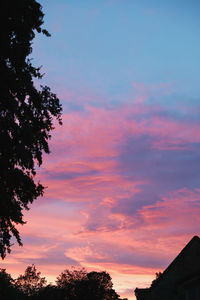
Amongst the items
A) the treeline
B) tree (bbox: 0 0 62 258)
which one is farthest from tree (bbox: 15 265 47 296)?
tree (bbox: 0 0 62 258)

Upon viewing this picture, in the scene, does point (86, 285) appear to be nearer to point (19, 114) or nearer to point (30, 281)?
point (30, 281)

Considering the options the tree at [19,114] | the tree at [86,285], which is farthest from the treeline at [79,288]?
the tree at [19,114]

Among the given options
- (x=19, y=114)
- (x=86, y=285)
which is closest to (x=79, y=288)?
(x=86, y=285)

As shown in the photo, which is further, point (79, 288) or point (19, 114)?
point (79, 288)

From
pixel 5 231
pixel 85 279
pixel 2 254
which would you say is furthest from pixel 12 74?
pixel 85 279

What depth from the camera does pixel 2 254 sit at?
1797cm

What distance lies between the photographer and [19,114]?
17.4m

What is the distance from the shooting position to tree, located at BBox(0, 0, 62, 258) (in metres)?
16.5

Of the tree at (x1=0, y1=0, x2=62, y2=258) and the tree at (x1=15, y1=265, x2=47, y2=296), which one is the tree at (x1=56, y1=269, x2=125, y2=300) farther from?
the tree at (x1=0, y1=0, x2=62, y2=258)

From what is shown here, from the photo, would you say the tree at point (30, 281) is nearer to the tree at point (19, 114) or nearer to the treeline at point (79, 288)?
the treeline at point (79, 288)

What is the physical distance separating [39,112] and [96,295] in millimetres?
85975

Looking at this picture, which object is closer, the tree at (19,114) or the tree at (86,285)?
the tree at (19,114)

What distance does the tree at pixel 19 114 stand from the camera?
16.5 m

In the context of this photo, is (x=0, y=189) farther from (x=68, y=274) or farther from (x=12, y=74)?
(x=68, y=274)
